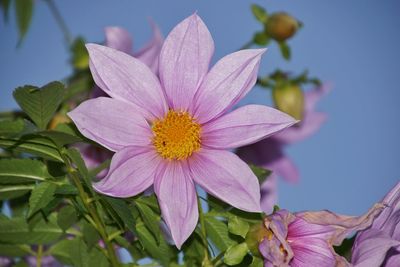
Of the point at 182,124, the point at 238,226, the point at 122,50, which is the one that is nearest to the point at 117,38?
the point at 122,50

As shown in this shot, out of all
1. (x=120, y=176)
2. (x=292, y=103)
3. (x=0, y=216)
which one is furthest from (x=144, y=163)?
(x=292, y=103)

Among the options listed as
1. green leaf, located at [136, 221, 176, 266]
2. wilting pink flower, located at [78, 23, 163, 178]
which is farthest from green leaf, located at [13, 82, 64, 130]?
wilting pink flower, located at [78, 23, 163, 178]

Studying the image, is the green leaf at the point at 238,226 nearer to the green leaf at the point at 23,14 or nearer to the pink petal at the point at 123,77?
the pink petal at the point at 123,77

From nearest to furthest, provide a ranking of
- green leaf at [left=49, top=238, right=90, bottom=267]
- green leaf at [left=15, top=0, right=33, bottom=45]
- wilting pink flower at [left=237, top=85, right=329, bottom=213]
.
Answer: green leaf at [left=49, top=238, right=90, bottom=267] < green leaf at [left=15, top=0, right=33, bottom=45] < wilting pink flower at [left=237, top=85, right=329, bottom=213]

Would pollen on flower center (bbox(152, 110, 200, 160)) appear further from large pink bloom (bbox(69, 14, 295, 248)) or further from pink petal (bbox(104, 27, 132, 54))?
pink petal (bbox(104, 27, 132, 54))

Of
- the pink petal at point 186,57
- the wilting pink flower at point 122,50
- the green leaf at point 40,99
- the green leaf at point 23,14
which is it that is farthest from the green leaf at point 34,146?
the green leaf at point 23,14
